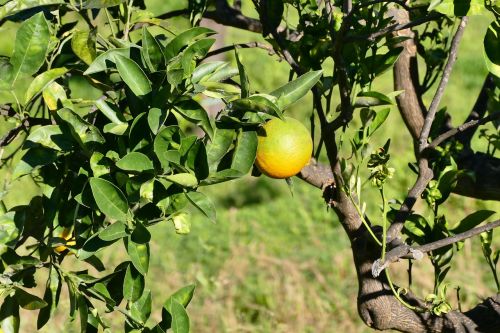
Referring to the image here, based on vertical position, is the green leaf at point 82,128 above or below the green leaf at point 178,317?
above

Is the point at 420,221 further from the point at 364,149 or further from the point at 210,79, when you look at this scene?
the point at 210,79

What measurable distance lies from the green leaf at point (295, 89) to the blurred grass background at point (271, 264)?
1316 mm

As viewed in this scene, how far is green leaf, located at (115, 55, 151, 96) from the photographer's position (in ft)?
2.74

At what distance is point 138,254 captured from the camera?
0.87m

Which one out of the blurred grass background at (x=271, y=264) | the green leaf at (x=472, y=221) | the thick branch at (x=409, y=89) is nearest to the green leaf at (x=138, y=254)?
the green leaf at (x=472, y=221)

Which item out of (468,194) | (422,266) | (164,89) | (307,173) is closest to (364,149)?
(307,173)

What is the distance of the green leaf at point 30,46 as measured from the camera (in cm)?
89

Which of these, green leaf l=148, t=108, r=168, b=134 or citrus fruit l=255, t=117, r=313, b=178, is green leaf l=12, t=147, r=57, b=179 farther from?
citrus fruit l=255, t=117, r=313, b=178

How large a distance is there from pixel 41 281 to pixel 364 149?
7.16 ft

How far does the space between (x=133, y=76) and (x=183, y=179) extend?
0.41ft

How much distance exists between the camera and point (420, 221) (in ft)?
3.79

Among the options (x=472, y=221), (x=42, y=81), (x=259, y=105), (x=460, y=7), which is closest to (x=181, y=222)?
(x=259, y=105)

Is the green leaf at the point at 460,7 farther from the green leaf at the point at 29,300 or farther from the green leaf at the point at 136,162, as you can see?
the green leaf at the point at 29,300

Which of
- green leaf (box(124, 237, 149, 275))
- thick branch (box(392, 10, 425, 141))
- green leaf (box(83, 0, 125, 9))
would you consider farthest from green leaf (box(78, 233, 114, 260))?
thick branch (box(392, 10, 425, 141))
